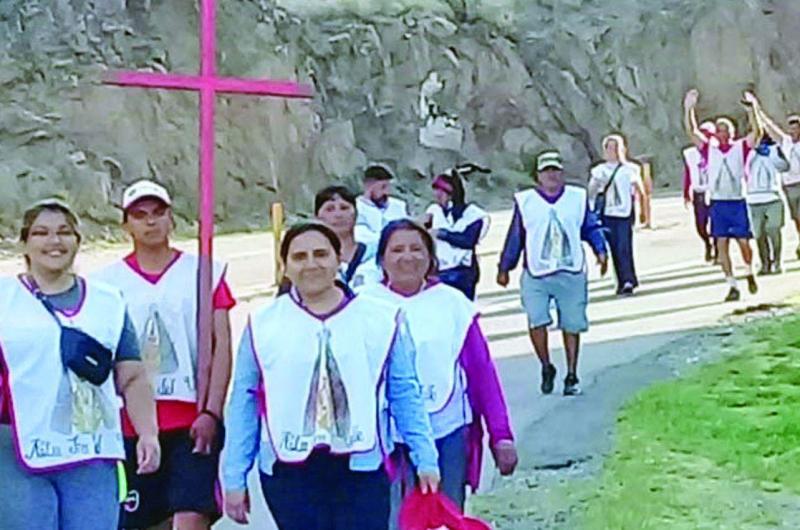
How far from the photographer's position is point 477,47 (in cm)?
3697

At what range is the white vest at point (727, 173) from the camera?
1627 centimetres

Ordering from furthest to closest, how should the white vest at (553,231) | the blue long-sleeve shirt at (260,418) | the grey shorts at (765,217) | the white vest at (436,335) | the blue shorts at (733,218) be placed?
1. the grey shorts at (765,217)
2. the blue shorts at (733,218)
3. the white vest at (553,231)
4. the white vest at (436,335)
5. the blue long-sleeve shirt at (260,418)

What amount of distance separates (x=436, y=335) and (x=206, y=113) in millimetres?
1128

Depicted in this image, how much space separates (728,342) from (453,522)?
8.50m

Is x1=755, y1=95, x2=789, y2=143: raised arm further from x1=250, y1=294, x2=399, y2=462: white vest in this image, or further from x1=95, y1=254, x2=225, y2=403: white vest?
x1=250, y1=294, x2=399, y2=462: white vest

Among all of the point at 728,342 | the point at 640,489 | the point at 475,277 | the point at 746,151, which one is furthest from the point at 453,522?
the point at 746,151

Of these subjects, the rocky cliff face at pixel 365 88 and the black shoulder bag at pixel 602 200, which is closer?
the black shoulder bag at pixel 602 200

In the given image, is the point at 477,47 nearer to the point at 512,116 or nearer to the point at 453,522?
the point at 512,116

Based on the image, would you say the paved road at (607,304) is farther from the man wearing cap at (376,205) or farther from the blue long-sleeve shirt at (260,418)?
the blue long-sleeve shirt at (260,418)

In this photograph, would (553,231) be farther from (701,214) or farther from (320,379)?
(701,214)

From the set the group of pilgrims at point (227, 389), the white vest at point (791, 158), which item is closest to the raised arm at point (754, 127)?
the white vest at point (791, 158)

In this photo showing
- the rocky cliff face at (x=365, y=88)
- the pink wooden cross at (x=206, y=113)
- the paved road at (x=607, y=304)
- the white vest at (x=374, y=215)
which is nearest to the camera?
the pink wooden cross at (x=206, y=113)

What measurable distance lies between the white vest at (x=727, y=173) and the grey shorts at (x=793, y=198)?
2750 millimetres

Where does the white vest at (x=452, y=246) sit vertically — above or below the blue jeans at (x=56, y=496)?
above
